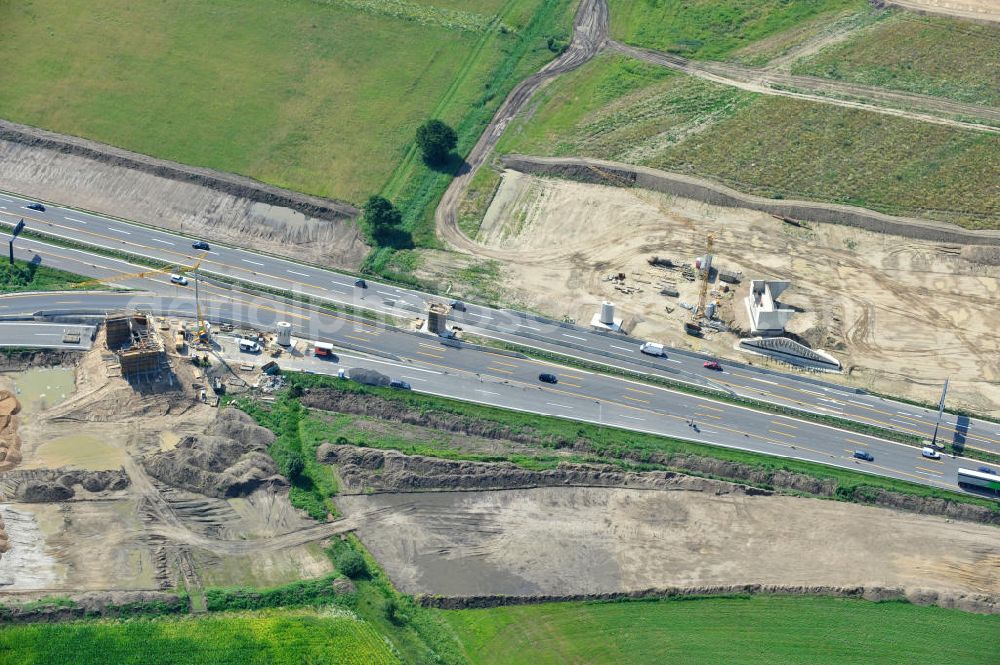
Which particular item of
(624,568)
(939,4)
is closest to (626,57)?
(939,4)

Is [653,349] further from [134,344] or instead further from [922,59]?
[922,59]

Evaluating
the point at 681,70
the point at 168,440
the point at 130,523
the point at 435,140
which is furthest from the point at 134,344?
the point at 681,70

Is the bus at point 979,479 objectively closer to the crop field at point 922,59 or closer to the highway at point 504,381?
the highway at point 504,381

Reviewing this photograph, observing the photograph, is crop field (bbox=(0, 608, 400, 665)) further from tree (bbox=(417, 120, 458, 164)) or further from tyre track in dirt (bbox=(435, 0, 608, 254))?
tree (bbox=(417, 120, 458, 164))

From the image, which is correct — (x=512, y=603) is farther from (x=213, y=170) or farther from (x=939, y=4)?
(x=939, y=4)

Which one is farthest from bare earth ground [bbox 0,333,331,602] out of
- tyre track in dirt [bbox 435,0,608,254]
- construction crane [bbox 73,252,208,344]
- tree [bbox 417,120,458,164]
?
tree [bbox 417,120,458,164]

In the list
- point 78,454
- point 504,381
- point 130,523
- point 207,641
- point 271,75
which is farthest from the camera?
point 271,75

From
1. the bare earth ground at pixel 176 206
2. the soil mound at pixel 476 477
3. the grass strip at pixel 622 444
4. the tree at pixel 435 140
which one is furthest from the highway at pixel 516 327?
the tree at pixel 435 140
